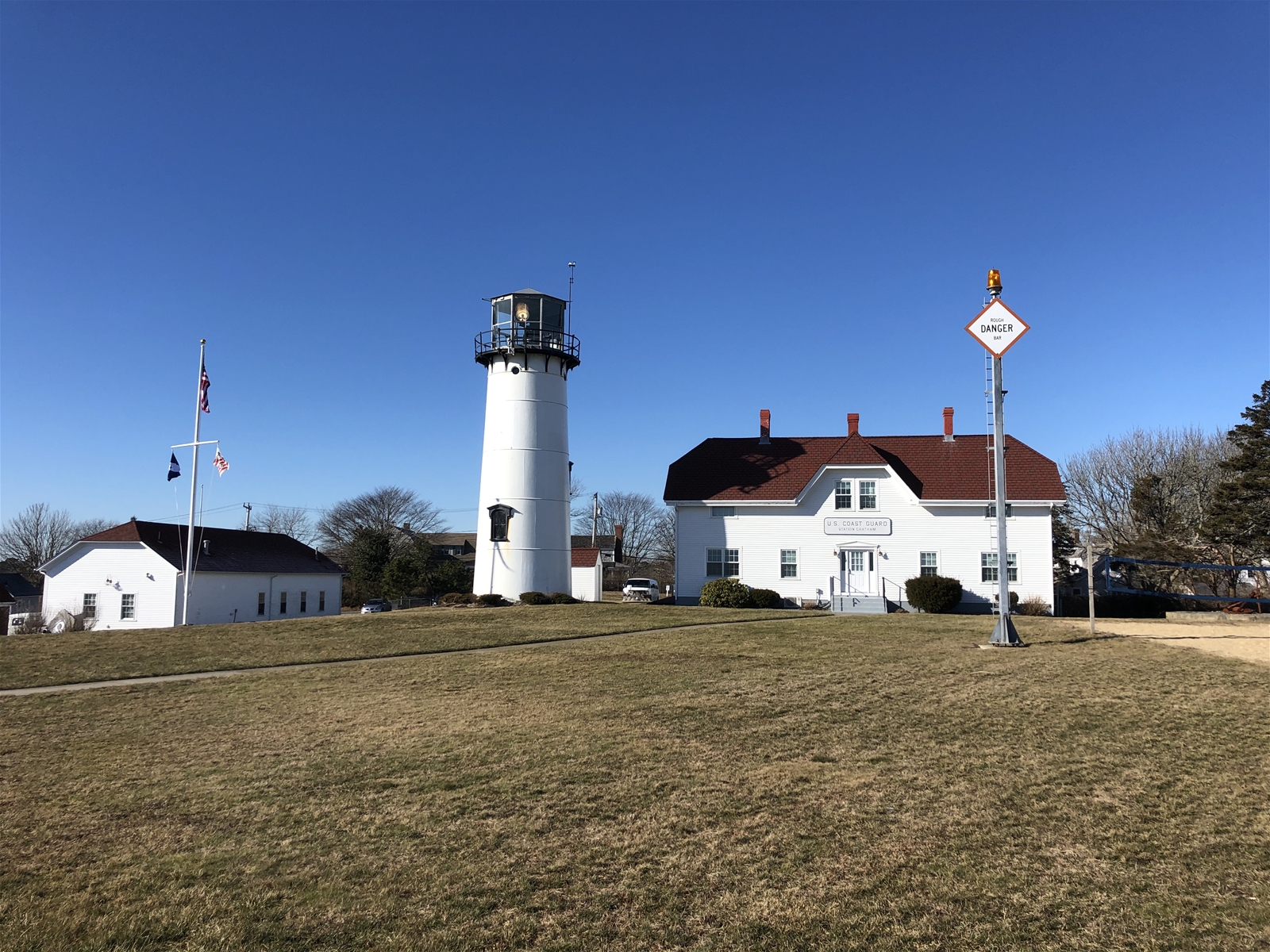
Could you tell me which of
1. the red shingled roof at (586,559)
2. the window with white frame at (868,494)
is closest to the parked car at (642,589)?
the red shingled roof at (586,559)

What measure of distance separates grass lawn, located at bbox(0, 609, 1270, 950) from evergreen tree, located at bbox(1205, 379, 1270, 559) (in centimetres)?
2786

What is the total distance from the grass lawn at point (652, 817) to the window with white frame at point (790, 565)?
20793mm

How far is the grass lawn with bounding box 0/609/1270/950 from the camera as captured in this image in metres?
5.19

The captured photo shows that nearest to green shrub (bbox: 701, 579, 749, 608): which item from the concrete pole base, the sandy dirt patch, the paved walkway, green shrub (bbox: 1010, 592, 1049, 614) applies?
the paved walkway

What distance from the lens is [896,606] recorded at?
3288 centimetres

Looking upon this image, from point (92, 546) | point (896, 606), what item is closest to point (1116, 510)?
point (896, 606)

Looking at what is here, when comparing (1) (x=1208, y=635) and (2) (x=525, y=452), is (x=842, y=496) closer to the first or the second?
(2) (x=525, y=452)

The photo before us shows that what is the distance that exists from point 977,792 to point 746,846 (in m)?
2.49

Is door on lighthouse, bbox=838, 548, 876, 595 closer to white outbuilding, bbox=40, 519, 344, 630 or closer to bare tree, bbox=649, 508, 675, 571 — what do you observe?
white outbuilding, bbox=40, 519, 344, 630

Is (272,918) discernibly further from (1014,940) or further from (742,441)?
(742,441)

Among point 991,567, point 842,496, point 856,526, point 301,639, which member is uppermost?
point 842,496

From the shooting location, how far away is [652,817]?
7078 mm

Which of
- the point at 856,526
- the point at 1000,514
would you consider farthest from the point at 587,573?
the point at 1000,514

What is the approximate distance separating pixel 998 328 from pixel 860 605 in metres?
15.5
